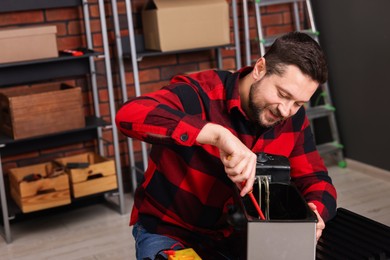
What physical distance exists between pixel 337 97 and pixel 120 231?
1.74m

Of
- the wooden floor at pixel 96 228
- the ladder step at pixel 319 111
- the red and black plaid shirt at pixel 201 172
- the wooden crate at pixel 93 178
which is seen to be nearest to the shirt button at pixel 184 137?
the red and black plaid shirt at pixel 201 172

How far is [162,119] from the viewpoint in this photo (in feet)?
4.63

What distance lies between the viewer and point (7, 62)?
2953mm

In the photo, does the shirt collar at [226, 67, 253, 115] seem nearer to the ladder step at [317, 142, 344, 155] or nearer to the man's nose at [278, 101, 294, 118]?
the man's nose at [278, 101, 294, 118]

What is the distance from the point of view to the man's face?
59.2 inches

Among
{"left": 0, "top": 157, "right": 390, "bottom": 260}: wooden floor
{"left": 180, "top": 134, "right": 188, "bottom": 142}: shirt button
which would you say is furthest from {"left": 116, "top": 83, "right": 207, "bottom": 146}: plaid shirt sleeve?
{"left": 0, "top": 157, "right": 390, "bottom": 260}: wooden floor

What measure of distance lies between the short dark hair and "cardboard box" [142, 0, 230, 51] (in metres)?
1.76

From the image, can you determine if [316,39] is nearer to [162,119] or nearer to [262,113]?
[262,113]

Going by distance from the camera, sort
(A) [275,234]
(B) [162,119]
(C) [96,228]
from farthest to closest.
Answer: (C) [96,228] → (B) [162,119] → (A) [275,234]

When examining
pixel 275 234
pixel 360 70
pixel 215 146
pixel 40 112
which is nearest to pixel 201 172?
pixel 215 146

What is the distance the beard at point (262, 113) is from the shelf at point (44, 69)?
1.68 meters

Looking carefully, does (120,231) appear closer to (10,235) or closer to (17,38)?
(10,235)

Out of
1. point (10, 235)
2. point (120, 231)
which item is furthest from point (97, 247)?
point (10, 235)

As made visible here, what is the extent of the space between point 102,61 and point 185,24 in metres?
0.58
